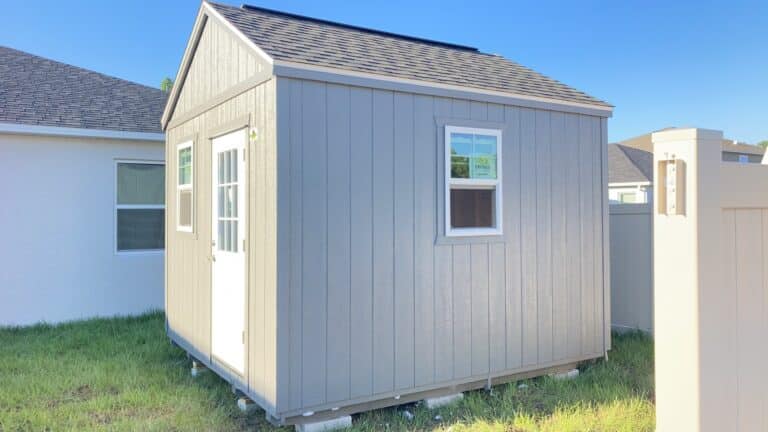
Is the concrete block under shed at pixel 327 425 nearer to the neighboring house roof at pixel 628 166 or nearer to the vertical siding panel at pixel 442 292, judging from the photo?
the vertical siding panel at pixel 442 292

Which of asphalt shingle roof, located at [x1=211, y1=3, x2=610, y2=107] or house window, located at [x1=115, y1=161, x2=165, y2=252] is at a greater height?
asphalt shingle roof, located at [x1=211, y1=3, x2=610, y2=107]

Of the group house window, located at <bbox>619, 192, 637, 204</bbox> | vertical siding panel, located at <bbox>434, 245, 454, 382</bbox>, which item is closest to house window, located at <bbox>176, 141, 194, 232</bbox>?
vertical siding panel, located at <bbox>434, 245, 454, 382</bbox>

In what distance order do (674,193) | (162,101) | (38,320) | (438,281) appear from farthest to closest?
(162,101) < (38,320) < (438,281) < (674,193)

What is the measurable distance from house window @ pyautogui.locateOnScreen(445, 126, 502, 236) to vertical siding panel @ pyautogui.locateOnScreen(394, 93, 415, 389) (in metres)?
0.36

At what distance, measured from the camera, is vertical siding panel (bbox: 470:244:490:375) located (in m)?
4.50

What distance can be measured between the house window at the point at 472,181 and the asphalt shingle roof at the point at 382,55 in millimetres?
457

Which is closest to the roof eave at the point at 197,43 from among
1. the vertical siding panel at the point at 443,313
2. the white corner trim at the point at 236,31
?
the white corner trim at the point at 236,31

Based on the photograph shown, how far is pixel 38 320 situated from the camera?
23.3 ft

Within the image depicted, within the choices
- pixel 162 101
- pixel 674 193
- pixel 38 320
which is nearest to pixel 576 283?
pixel 674 193

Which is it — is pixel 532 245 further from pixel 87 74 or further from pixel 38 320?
pixel 87 74

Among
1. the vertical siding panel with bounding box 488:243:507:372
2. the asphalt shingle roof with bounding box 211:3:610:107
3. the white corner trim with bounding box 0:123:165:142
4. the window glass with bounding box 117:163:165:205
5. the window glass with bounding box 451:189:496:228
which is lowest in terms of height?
the vertical siding panel with bounding box 488:243:507:372

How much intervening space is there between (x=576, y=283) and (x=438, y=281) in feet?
5.47

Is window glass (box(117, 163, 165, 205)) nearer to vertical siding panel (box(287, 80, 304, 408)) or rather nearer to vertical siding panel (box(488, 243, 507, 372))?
vertical siding panel (box(287, 80, 304, 408))

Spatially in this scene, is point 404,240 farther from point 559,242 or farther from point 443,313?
point 559,242
